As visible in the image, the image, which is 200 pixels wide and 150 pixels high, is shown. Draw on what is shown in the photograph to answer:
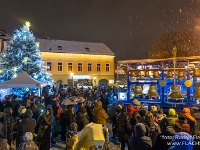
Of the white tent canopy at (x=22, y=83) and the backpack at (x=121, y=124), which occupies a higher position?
the white tent canopy at (x=22, y=83)

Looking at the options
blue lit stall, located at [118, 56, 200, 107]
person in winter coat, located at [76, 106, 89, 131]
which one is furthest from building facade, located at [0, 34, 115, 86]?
person in winter coat, located at [76, 106, 89, 131]

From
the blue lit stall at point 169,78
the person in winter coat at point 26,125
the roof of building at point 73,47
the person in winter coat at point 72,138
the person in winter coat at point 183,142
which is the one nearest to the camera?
the person in winter coat at point 183,142

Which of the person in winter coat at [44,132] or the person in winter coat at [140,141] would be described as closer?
the person in winter coat at [140,141]

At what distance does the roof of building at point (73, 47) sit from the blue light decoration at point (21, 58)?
2007cm

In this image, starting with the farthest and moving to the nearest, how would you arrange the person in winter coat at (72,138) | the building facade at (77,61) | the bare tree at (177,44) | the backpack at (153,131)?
the building facade at (77,61), the bare tree at (177,44), the backpack at (153,131), the person in winter coat at (72,138)

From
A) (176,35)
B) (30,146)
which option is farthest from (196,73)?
(176,35)

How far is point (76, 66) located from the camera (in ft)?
154

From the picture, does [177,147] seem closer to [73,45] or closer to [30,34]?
[30,34]

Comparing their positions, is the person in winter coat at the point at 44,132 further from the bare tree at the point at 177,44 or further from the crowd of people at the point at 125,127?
the bare tree at the point at 177,44

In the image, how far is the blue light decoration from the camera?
22.9 meters

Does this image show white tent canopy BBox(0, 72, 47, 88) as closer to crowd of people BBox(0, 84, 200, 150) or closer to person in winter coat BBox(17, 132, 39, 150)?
crowd of people BBox(0, 84, 200, 150)

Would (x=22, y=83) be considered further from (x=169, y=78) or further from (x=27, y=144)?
(x=27, y=144)

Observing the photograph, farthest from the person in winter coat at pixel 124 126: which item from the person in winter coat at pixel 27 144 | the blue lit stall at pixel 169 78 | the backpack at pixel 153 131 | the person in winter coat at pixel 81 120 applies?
the person in winter coat at pixel 27 144

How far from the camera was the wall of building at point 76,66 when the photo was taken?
45.0m
